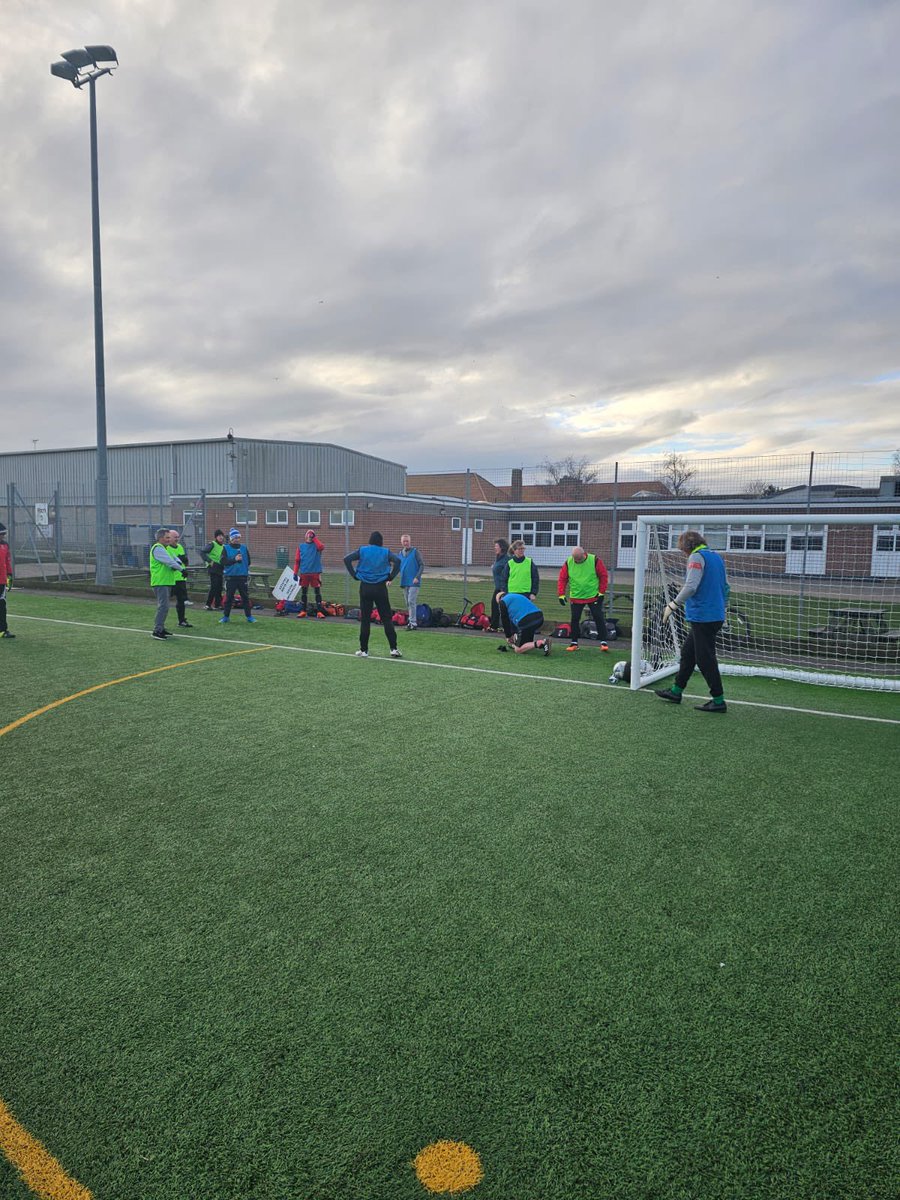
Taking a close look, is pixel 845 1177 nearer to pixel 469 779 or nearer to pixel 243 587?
pixel 469 779

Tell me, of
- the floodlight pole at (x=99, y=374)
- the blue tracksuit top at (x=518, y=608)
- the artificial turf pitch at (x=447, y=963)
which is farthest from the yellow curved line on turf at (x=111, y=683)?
the floodlight pole at (x=99, y=374)

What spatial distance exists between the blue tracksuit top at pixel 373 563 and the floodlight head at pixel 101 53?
16.5 metres

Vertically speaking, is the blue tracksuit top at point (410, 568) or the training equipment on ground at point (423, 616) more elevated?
the blue tracksuit top at point (410, 568)

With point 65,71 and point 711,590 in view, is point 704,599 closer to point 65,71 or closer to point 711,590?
point 711,590

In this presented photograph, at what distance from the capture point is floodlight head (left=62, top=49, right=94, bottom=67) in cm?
1678

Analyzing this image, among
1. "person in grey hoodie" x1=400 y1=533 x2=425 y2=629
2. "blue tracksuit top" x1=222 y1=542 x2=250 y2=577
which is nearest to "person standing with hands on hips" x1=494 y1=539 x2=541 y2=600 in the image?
"person in grey hoodie" x1=400 y1=533 x2=425 y2=629

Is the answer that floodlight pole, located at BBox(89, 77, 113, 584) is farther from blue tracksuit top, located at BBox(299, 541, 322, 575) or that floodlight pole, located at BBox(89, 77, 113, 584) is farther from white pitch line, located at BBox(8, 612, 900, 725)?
blue tracksuit top, located at BBox(299, 541, 322, 575)

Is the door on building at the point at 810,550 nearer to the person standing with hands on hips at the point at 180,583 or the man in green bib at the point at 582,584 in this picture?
the man in green bib at the point at 582,584

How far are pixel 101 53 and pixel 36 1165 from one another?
75.1 feet

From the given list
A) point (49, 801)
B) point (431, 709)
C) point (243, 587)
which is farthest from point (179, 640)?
point (49, 801)

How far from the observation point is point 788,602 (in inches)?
555

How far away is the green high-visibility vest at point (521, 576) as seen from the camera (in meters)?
11.8

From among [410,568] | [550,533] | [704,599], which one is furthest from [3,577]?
[550,533]

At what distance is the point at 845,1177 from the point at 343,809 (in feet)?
11.1
